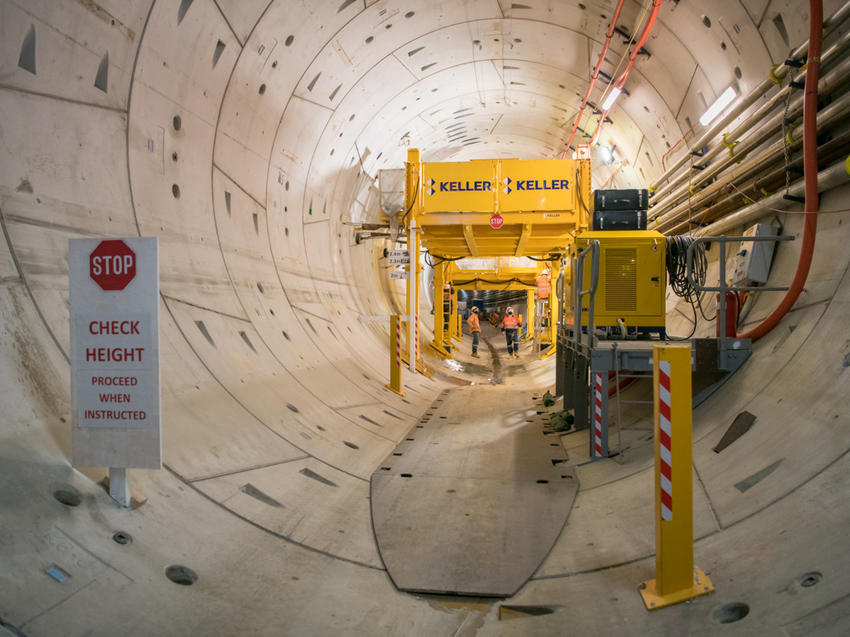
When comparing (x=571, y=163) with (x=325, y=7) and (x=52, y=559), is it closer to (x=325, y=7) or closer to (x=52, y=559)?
(x=325, y=7)

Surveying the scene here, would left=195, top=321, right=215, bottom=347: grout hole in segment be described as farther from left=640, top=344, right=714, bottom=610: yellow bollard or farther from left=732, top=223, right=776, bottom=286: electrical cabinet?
left=732, top=223, right=776, bottom=286: electrical cabinet

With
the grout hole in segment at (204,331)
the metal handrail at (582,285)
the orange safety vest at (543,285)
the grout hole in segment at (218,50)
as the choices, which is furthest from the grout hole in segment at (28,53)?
the orange safety vest at (543,285)

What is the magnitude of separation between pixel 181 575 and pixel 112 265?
1530 millimetres

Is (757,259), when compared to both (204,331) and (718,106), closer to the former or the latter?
(718,106)

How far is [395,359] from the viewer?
8.58 meters

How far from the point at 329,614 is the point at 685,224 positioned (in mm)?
7673

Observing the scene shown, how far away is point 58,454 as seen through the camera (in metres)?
2.68

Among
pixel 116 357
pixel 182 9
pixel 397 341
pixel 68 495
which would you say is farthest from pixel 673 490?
pixel 397 341

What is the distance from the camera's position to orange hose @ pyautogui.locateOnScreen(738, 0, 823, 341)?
4.18m

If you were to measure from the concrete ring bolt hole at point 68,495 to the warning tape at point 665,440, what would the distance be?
279cm

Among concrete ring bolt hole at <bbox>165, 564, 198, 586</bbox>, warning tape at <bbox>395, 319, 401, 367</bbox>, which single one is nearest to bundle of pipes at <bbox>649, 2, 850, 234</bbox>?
warning tape at <bbox>395, 319, 401, 367</bbox>

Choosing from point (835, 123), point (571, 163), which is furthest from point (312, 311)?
point (835, 123)

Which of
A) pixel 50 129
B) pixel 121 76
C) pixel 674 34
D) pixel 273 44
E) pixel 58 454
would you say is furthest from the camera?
pixel 674 34

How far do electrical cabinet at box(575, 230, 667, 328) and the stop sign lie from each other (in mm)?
4298
